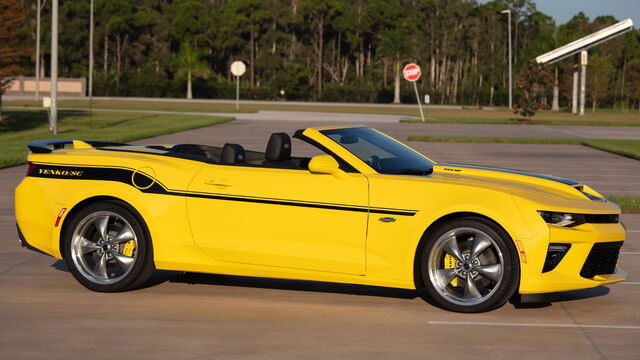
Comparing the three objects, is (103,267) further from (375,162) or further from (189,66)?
(189,66)

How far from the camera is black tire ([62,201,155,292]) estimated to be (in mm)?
8023

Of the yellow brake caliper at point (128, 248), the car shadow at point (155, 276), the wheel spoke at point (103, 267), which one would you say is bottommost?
the car shadow at point (155, 276)

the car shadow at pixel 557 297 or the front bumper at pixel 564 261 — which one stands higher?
the front bumper at pixel 564 261

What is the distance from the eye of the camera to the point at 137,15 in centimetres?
11506

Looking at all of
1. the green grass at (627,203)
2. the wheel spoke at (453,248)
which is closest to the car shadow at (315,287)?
the wheel spoke at (453,248)

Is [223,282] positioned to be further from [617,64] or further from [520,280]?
[617,64]

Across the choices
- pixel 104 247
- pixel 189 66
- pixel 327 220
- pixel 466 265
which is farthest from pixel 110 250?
pixel 189 66

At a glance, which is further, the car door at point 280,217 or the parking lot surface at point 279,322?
the car door at point 280,217

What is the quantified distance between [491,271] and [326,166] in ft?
4.85

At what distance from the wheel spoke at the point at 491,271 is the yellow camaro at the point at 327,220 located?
0.01 meters

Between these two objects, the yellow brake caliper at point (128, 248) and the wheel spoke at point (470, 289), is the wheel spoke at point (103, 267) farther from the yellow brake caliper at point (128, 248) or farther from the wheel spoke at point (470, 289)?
the wheel spoke at point (470, 289)

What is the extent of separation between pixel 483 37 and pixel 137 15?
1642 inches

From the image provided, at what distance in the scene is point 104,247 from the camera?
320 inches

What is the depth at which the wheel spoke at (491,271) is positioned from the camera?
7316 mm
